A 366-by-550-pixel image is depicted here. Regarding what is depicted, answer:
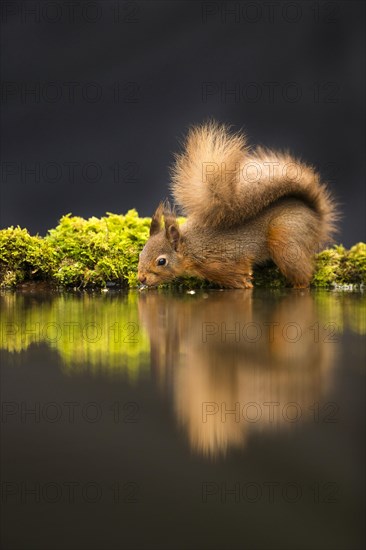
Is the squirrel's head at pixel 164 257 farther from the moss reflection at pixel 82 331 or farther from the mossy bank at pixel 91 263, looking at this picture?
the moss reflection at pixel 82 331

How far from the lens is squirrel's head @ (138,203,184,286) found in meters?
5.26

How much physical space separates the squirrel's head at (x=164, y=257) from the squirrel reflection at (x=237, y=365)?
119cm

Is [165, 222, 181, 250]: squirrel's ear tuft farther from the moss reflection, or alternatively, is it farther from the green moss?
the green moss

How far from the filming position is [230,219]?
17.3 ft

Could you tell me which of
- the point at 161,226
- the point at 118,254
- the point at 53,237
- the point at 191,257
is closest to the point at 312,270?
the point at 191,257

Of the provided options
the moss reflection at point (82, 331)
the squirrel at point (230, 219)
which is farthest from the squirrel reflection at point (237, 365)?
the squirrel at point (230, 219)

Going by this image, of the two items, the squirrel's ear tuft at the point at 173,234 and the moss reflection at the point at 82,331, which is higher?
the squirrel's ear tuft at the point at 173,234

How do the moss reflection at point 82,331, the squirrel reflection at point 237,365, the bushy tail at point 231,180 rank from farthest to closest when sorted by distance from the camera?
the bushy tail at point 231,180
the moss reflection at point 82,331
the squirrel reflection at point 237,365

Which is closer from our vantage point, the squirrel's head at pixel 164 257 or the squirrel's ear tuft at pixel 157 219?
the squirrel's head at pixel 164 257

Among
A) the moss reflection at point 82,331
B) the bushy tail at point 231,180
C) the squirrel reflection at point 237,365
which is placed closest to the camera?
the squirrel reflection at point 237,365

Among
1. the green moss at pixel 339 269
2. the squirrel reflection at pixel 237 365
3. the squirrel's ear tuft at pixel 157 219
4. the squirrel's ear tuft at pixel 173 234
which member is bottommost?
the squirrel reflection at pixel 237 365

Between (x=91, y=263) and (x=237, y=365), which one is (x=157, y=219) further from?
(x=237, y=365)

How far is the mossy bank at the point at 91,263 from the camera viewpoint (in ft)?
18.7

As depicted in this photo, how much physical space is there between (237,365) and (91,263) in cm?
370
